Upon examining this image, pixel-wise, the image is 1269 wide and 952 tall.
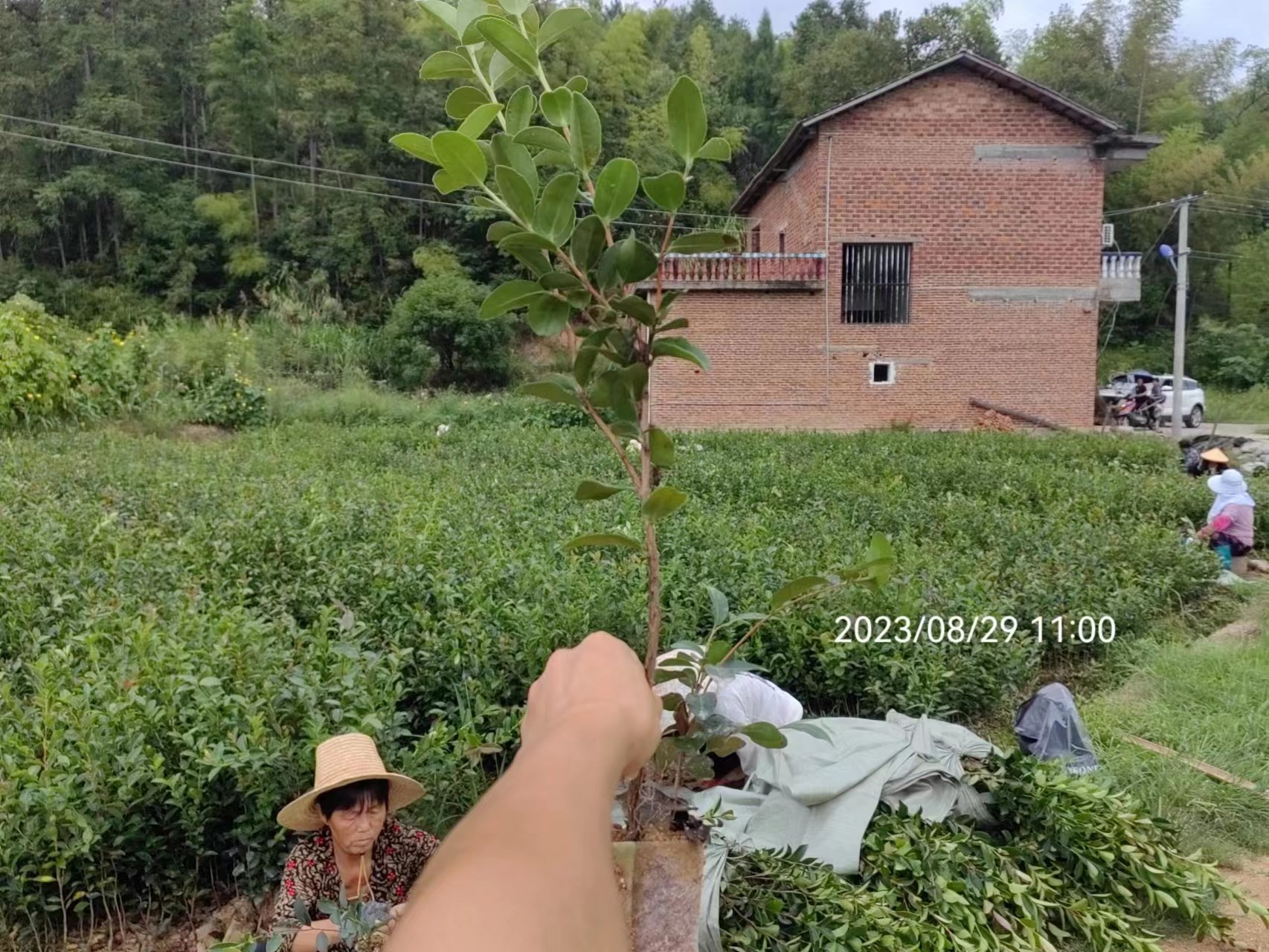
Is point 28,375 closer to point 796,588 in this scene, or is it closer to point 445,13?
point 445,13

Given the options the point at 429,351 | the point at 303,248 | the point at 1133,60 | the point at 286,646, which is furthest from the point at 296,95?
the point at 286,646

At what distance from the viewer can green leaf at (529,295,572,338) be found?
51.5 inches

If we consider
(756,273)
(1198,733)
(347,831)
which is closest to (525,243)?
(347,831)

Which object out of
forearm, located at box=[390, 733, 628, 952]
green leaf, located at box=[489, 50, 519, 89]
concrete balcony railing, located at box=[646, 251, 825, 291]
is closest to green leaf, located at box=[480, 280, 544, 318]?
green leaf, located at box=[489, 50, 519, 89]

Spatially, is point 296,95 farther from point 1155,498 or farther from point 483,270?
point 1155,498

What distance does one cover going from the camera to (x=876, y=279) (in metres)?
17.7

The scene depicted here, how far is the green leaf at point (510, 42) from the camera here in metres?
1.26

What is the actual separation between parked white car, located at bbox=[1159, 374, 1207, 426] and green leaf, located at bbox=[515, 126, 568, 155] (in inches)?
945

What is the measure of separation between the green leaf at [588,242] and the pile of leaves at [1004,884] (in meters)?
1.86

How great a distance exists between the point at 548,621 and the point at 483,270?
98.6 feet

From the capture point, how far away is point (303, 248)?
32000 mm

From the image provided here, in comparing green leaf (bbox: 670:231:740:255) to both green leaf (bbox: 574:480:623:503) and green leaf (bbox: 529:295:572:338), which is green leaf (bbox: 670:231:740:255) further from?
green leaf (bbox: 574:480:623:503)

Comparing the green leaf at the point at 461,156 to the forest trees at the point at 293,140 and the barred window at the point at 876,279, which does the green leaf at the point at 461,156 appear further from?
the forest trees at the point at 293,140

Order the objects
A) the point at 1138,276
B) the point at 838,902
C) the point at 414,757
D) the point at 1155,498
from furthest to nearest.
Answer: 1. the point at 1138,276
2. the point at 1155,498
3. the point at 414,757
4. the point at 838,902
